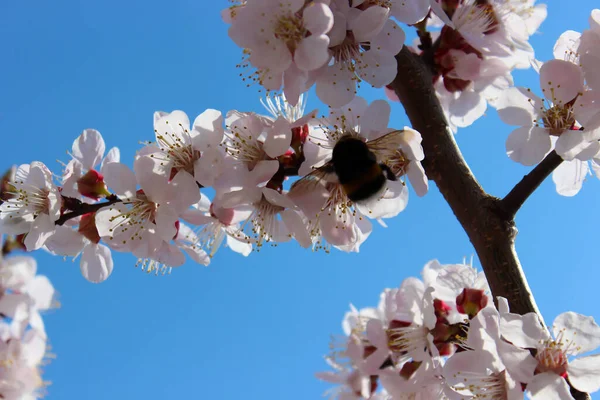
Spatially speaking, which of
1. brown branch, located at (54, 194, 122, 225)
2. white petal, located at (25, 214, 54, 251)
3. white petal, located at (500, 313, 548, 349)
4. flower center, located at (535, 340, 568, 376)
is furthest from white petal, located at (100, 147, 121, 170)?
flower center, located at (535, 340, 568, 376)

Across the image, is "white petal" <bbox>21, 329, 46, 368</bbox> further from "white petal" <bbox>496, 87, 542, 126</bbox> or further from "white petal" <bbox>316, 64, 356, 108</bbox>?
"white petal" <bbox>496, 87, 542, 126</bbox>

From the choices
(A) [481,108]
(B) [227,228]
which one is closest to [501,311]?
(B) [227,228]

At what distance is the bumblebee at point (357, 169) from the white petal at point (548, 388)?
744mm

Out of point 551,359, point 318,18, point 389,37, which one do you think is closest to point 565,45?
point 389,37

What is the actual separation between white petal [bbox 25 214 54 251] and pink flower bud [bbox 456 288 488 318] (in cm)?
159

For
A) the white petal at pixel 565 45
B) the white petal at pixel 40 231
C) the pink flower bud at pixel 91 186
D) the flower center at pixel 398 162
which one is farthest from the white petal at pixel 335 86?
the white petal at pixel 40 231

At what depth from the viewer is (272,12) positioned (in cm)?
176

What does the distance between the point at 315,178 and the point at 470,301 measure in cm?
85

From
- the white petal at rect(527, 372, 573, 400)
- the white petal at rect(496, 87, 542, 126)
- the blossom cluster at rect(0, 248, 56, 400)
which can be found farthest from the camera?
the blossom cluster at rect(0, 248, 56, 400)

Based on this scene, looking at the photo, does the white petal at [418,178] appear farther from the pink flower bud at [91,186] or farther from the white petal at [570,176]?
the pink flower bud at [91,186]

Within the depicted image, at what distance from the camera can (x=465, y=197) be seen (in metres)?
1.85

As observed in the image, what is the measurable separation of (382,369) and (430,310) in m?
0.46

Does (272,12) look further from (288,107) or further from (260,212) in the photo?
(260,212)

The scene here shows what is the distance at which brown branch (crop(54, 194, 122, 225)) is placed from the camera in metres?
2.11
